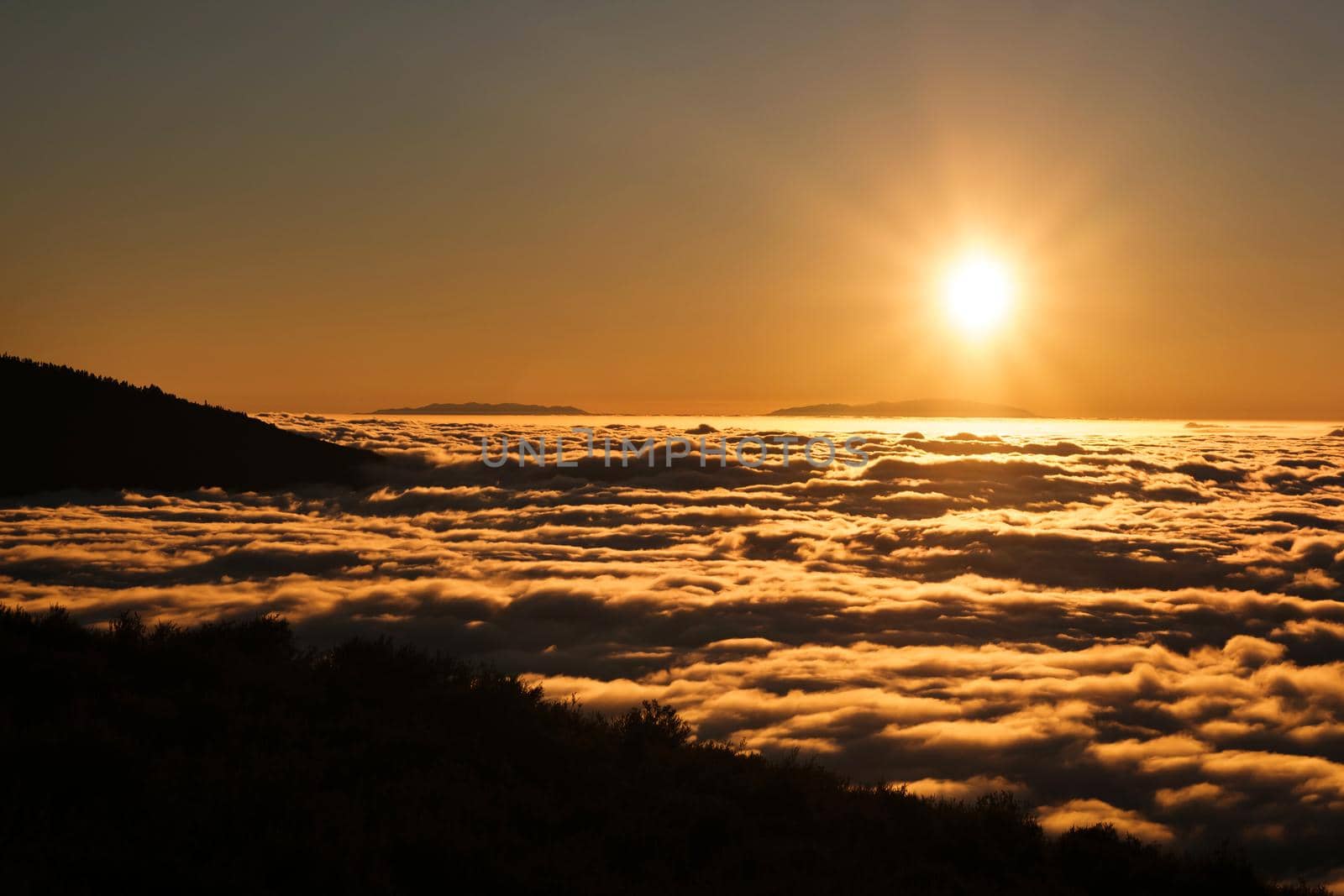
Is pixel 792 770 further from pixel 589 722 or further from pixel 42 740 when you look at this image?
pixel 42 740

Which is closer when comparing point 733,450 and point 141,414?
A: point 141,414

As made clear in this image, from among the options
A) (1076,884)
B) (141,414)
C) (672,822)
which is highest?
(141,414)

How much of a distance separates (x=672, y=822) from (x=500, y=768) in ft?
7.83

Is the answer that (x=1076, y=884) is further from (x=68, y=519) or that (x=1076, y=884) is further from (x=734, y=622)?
(x=68, y=519)

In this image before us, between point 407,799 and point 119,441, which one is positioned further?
point 119,441

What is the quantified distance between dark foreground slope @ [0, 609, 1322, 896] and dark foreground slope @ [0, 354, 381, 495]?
305 feet

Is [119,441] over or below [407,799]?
over

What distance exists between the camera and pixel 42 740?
10266 millimetres

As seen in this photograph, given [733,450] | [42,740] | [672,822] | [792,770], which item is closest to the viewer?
[42,740]

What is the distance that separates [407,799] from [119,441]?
350 ft

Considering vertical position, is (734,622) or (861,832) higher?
(861,832)

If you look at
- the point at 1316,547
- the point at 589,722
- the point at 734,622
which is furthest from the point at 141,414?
the point at 1316,547

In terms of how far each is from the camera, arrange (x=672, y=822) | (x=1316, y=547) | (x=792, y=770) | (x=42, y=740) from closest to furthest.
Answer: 1. (x=42, y=740)
2. (x=672, y=822)
3. (x=792, y=770)
4. (x=1316, y=547)

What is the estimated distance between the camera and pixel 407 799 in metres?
10.3
